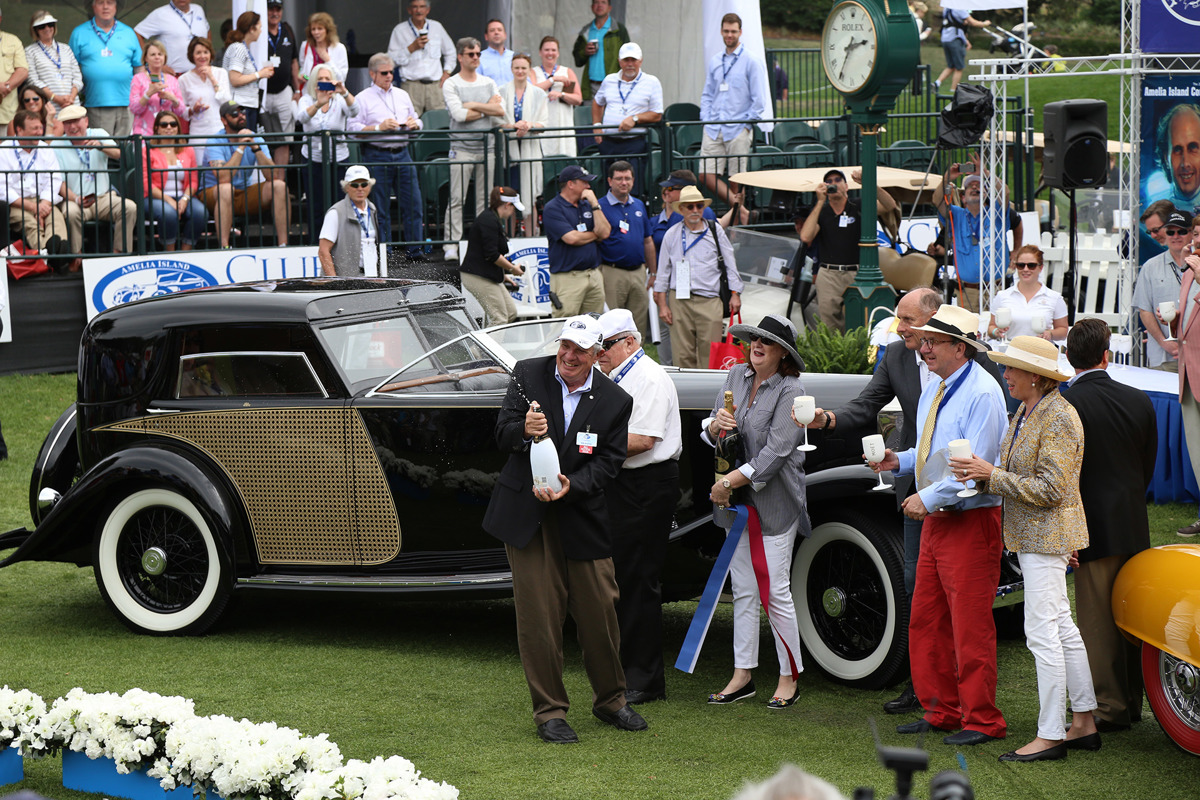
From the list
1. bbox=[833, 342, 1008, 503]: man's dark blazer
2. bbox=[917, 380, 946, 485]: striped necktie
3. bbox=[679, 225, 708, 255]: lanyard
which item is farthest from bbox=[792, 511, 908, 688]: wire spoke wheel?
bbox=[679, 225, 708, 255]: lanyard

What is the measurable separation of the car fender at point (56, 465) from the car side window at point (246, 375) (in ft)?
3.97

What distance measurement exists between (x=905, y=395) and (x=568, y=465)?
1630mm

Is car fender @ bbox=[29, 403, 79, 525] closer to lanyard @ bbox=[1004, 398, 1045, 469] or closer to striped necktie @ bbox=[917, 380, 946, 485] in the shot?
striped necktie @ bbox=[917, 380, 946, 485]

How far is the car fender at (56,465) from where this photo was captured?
850 centimetres

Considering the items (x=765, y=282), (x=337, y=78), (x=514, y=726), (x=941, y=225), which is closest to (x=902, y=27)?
(x=765, y=282)

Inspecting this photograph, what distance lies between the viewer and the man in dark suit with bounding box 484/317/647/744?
5977mm

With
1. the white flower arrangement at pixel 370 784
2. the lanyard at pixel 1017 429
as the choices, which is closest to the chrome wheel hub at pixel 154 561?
the white flower arrangement at pixel 370 784

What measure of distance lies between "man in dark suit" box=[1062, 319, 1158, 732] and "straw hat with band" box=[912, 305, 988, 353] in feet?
1.56

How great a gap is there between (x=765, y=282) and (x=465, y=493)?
21.0 feet

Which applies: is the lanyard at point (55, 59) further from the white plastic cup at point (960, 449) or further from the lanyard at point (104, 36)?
the white plastic cup at point (960, 449)

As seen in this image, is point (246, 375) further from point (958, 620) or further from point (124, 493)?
point (958, 620)

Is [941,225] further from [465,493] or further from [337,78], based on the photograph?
[465,493]

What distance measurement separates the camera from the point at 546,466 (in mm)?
5832

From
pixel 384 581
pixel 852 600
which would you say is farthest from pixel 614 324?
pixel 384 581
